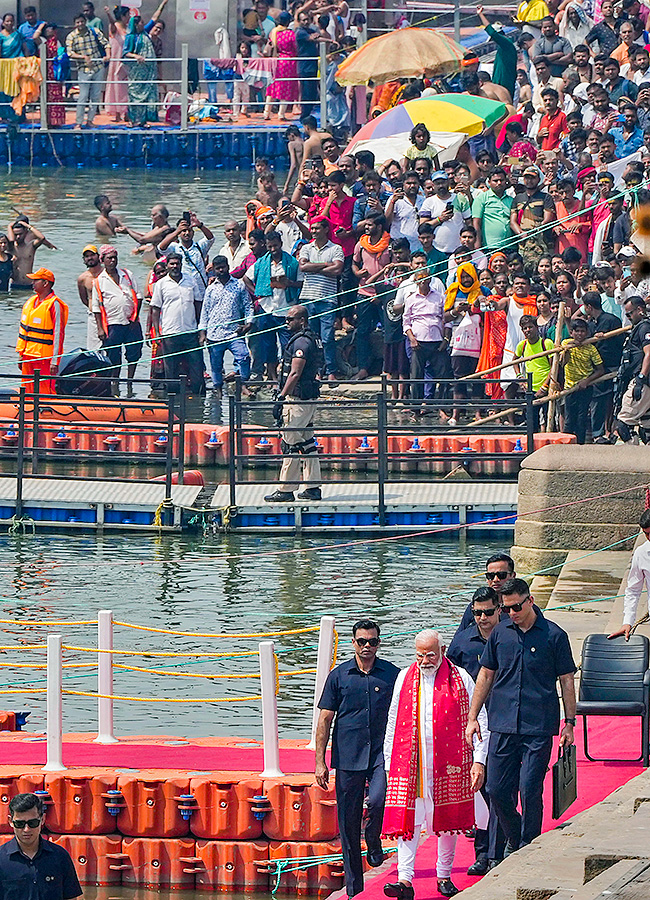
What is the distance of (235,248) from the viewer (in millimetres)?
25688

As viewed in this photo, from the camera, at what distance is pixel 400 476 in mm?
22734

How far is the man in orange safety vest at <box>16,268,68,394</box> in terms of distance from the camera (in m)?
23.6

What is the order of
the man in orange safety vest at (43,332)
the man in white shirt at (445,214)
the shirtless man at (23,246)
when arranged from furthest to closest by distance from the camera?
the shirtless man at (23,246), the man in white shirt at (445,214), the man in orange safety vest at (43,332)

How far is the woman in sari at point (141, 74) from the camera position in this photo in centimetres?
4041

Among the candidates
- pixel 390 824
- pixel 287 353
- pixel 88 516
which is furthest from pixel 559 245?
pixel 390 824

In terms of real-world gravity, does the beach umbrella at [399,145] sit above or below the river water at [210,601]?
above

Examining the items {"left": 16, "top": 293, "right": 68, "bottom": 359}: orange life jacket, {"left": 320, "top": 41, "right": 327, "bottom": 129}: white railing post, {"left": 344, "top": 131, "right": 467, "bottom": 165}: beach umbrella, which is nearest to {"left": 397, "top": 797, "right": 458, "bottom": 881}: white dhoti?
{"left": 16, "top": 293, "right": 68, "bottom": 359}: orange life jacket

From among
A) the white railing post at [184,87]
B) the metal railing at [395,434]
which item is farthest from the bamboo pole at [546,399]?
the white railing post at [184,87]

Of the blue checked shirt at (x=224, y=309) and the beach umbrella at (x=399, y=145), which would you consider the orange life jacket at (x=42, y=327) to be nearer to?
the blue checked shirt at (x=224, y=309)

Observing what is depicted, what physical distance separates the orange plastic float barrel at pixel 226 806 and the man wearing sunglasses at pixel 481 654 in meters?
1.49

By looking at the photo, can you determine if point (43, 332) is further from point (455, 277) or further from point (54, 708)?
point (54, 708)

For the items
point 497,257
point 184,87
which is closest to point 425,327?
point 497,257

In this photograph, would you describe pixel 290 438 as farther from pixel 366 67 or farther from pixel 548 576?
pixel 366 67

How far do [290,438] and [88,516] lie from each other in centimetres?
216
